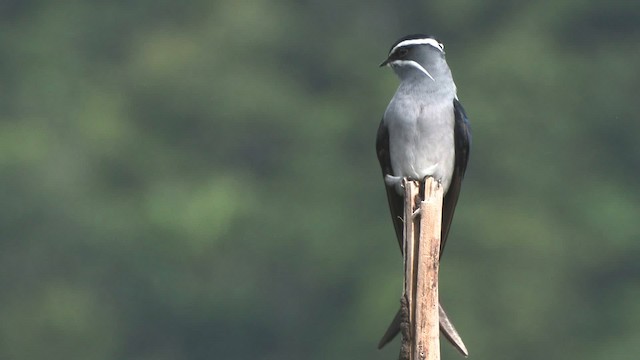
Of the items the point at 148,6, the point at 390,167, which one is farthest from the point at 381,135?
the point at 148,6

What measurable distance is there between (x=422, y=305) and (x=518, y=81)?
40418mm

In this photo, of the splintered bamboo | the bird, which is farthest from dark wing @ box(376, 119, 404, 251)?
the splintered bamboo

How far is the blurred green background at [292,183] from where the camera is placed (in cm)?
4266

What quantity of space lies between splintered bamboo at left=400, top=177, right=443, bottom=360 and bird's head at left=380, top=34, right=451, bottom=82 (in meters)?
1.47

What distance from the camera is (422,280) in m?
9.70

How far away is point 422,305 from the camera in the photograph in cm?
966

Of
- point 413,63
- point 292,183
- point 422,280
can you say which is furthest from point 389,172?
point 292,183

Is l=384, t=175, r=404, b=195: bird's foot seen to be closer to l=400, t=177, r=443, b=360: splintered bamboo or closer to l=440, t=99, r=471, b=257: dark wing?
l=440, t=99, r=471, b=257: dark wing

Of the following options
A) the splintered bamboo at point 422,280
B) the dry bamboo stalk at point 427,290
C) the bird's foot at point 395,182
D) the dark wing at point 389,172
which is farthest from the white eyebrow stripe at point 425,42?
the dry bamboo stalk at point 427,290

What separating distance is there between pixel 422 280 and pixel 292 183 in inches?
1542

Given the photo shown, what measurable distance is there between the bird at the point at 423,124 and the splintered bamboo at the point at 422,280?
4.38 ft

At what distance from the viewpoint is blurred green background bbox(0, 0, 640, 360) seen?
140ft

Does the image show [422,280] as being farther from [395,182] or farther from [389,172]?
[389,172]

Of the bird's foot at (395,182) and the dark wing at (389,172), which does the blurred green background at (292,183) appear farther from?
the bird's foot at (395,182)
